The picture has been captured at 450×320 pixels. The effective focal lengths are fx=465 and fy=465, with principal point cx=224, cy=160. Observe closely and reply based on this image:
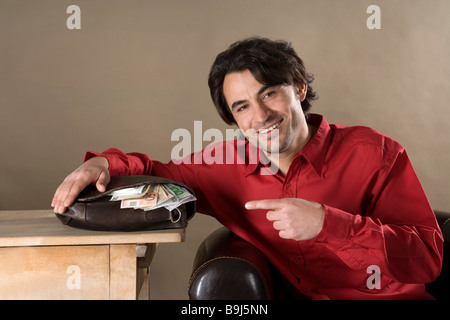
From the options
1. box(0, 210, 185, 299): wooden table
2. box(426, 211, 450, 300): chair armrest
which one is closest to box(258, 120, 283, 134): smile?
box(0, 210, 185, 299): wooden table

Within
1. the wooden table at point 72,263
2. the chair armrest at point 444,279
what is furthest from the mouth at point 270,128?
the chair armrest at point 444,279

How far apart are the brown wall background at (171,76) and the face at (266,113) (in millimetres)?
1061

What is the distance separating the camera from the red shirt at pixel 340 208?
1.38 metres

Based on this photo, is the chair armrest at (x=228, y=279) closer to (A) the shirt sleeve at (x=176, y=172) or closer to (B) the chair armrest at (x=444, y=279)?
(A) the shirt sleeve at (x=176, y=172)

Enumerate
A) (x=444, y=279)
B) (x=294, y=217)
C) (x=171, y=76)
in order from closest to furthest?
1. (x=294, y=217)
2. (x=444, y=279)
3. (x=171, y=76)

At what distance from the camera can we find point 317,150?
5.48 ft

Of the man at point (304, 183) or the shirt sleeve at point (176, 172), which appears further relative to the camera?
the shirt sleeve at point (176, 172)

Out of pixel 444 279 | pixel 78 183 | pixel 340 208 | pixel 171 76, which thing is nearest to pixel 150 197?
pixel 78 183

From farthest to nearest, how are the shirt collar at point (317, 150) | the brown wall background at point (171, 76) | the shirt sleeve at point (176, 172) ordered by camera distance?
the brown wall background at point (171, 76), the shirt sleeve at point (176, 172), the shirt collar at point (317, 150)

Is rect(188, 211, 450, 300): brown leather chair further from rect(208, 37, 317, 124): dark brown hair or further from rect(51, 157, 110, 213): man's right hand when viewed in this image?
rect(208, 37, 317, 124): dark brown hair

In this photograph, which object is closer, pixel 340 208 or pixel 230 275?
pixel 230 275

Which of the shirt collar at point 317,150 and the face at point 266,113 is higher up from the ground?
the face at point 266,113

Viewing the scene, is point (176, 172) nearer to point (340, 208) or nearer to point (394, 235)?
point (340, 208)

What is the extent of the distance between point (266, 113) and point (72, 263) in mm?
821
